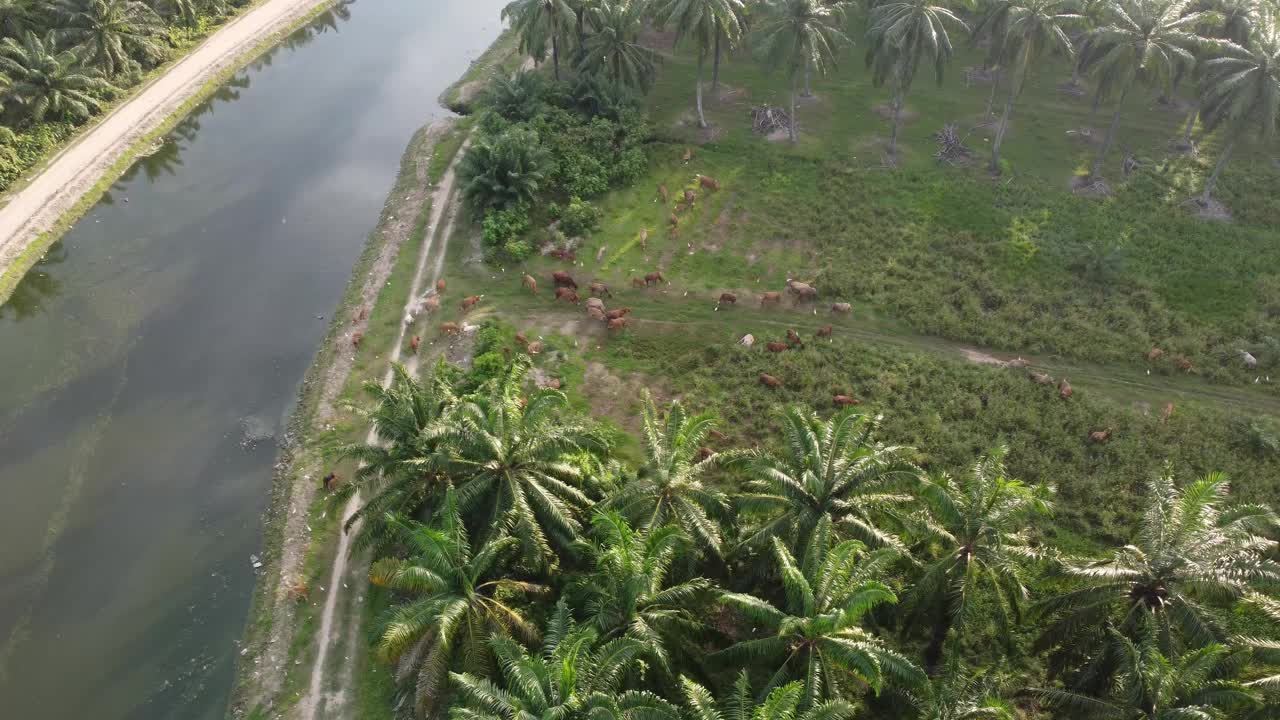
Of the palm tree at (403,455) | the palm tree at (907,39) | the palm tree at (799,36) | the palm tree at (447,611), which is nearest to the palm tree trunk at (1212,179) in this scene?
the palm tree at (907,39)

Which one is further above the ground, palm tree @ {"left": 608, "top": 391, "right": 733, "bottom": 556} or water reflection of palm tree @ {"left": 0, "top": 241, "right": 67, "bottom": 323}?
water reflection of palm tree @ {"left": 0, "top": 241, "right": 67, "bottom": 323}

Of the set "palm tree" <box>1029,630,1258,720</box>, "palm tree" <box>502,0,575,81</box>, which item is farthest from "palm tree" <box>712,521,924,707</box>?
"palm tree" <box>502,0,575,81</box>

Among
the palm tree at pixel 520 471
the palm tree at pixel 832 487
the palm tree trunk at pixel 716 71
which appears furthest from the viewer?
the palm tree trunk at pixel 716 71

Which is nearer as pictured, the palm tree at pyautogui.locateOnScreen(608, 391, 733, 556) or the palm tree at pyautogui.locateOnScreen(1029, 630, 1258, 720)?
the palm tree at pyautogui.locateOnScreen(1029, 630, 1258, 720)

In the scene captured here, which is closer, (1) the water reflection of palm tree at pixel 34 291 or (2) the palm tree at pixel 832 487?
(2) the palm tree at pixel 832 487

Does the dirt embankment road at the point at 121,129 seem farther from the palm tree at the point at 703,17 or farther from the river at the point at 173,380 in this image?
the palm tree at the point at 703,17

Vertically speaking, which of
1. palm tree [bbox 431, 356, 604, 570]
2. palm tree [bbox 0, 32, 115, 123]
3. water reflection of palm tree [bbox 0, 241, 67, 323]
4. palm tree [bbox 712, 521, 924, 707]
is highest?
palm tree [bbox 0, 32, 115, 123]

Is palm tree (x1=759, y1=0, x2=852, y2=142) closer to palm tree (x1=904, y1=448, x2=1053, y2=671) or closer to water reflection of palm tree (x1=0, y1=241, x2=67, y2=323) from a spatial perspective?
palm tree (x1=904, y1=448, x2=1053, y2=671)
